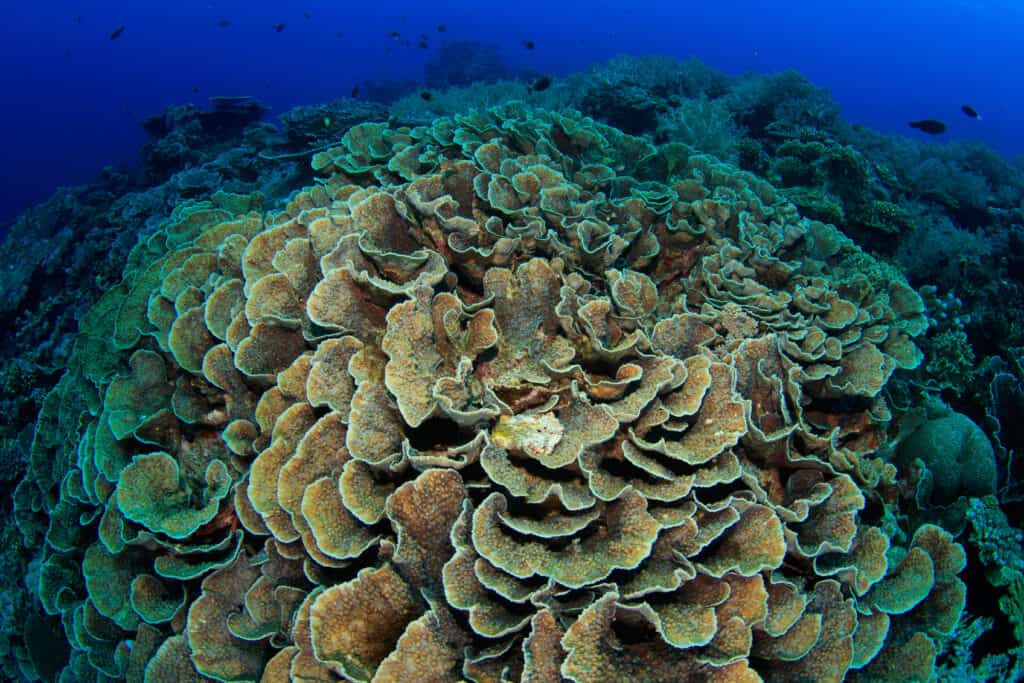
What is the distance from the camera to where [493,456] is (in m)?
2.29

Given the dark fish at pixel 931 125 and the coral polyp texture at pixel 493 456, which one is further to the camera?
the dark fish at pixel 931 125

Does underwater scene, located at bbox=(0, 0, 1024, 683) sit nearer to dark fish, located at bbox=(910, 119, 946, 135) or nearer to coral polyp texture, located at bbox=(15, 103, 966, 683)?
coral polyp texture, located at bbox=(15, 103, 966, 683)

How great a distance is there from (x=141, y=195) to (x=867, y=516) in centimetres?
1158

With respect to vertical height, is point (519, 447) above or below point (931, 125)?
above

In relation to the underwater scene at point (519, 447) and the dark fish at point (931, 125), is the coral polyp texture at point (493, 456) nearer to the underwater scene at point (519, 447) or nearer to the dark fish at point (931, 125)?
the underwater scene at point (519, 447)

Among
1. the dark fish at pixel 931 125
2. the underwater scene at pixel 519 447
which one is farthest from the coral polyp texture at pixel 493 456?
the dark fish at pixel 931 125

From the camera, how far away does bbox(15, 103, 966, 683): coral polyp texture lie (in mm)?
2102

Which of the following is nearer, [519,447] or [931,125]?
[519,447]

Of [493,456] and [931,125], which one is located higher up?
[493,456]

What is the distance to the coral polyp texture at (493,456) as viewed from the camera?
6.89 feet

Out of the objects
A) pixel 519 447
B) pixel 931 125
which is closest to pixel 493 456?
pixel 519 447

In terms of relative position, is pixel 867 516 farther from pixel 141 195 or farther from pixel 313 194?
pixel 141 195

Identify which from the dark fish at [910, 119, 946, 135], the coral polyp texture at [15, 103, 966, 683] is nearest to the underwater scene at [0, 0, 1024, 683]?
the coral polyp texture at [15, 103, 966, 683]

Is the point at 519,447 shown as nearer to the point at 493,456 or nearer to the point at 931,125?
the point at 493,456
